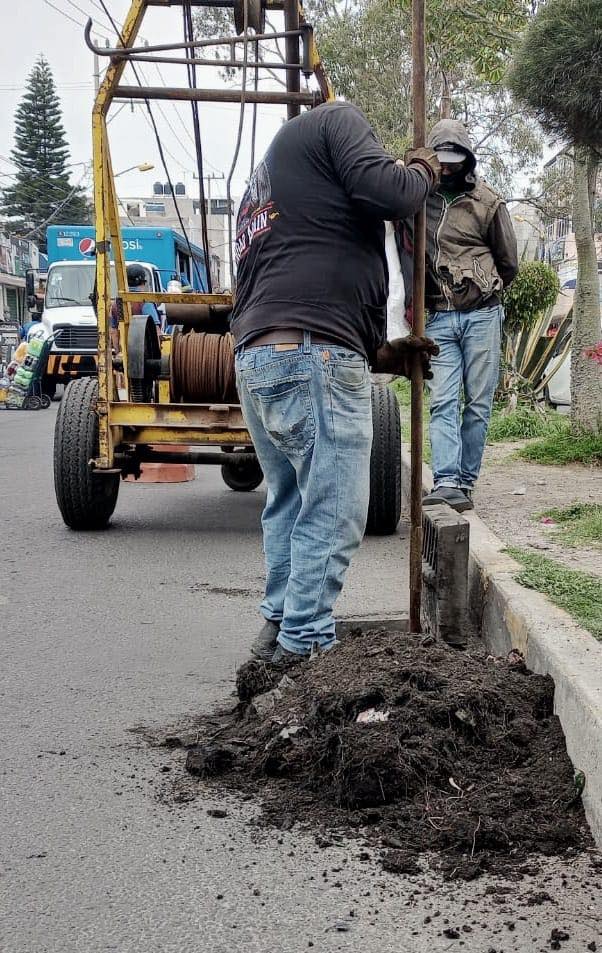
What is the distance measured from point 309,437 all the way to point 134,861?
4.70 ft

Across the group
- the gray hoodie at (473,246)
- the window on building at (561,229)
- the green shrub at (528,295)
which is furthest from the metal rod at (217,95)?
the window on building at (561,229)

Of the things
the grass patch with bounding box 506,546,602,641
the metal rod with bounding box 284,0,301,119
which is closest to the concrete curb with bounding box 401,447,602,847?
the grass patch with bounding box 506,546,602,641

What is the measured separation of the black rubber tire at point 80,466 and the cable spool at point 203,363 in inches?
23.6

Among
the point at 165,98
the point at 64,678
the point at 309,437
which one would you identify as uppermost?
the point at 165,98

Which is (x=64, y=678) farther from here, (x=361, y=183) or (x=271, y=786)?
(x=361, y=183)

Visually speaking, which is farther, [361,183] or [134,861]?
[361,183]

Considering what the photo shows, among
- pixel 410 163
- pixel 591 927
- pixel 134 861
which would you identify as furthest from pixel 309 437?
pixel 591 927

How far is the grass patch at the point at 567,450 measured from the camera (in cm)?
785

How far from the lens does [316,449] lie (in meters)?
3.34

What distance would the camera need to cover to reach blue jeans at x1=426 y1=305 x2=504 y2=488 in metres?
5.77

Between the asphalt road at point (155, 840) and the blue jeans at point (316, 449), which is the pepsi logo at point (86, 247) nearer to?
the asphalt road at point (155, 840)

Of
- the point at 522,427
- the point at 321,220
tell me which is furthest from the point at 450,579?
the point at 522,427

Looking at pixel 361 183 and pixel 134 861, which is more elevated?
pixel 361 183

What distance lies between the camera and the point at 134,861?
2441mm
